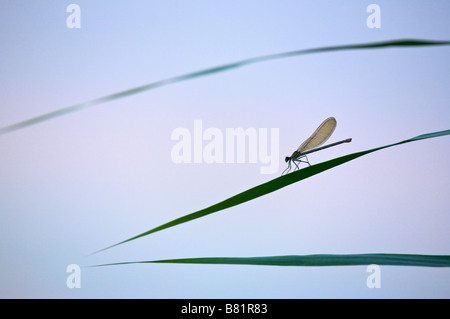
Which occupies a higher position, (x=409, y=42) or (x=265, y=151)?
(x=265, y=151)
